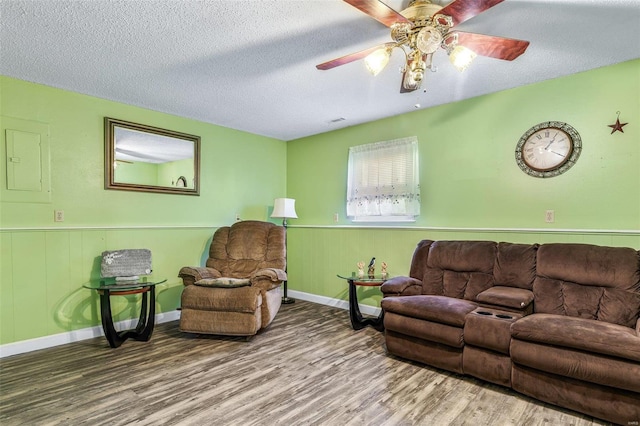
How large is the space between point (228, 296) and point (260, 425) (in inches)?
55.7

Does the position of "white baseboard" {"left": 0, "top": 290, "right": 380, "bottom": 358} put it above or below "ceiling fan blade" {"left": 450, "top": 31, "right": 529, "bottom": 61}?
below

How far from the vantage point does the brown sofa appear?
1911 millimetres

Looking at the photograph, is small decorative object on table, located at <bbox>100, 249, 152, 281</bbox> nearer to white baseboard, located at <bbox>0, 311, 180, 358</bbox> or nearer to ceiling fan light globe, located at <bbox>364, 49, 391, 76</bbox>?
white baseboard, located at <bbox>0, 311, 180, 358</bbox>

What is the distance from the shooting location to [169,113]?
12.8 feet

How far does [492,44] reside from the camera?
1842 millimetres

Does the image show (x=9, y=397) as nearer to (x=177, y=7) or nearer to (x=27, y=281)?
(x=27, y=281)

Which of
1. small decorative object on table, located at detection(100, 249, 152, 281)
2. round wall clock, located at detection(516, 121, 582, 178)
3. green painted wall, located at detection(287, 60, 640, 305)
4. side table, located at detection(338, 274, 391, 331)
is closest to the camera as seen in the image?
green painted wall, located at detection(287, 60, 640, 305)

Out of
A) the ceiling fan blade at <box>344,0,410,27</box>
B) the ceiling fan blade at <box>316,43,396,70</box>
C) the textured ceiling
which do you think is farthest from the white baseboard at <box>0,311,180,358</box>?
the ceiling fan blade at <box>344,0,410,27</box>

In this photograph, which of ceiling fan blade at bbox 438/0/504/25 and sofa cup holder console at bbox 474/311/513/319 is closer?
ceiling fan blade at bbox 438/0/504/25

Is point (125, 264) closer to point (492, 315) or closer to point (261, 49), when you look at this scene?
point (261, 49)

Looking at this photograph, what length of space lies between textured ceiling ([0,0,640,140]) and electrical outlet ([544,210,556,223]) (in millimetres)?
1187

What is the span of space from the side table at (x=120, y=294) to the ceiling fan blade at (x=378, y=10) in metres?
2.84

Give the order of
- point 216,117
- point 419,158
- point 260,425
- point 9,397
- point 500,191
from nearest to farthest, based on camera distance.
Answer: point 260,425 → point 9,397 → point 500,191 → point 419,158 → point 216,117

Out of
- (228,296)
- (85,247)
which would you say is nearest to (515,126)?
(228,296)
